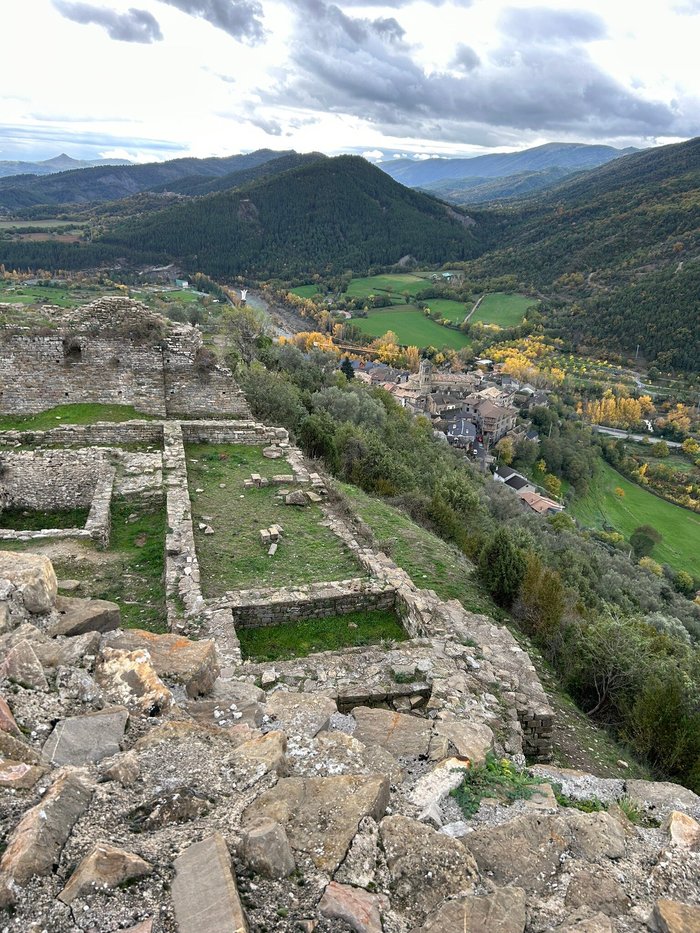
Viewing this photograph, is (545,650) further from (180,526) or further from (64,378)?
(64,378)

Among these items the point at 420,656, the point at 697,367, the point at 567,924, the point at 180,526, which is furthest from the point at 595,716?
the point at 697,367

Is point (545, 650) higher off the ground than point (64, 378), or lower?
lower

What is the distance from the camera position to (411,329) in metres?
130

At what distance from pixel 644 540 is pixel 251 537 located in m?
54.9

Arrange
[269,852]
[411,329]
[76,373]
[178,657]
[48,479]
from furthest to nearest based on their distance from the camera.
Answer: [411,329]
[76,373]
[48,479]
[178,657]
[269,852]

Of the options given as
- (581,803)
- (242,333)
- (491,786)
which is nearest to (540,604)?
(581,803)

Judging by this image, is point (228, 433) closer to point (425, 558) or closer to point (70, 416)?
point (70, 416)

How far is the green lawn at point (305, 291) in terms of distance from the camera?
6014 inches

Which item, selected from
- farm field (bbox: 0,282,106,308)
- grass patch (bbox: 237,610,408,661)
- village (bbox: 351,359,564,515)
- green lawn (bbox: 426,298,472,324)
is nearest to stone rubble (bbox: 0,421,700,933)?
grass patch (bbox: 237,610,408,661)

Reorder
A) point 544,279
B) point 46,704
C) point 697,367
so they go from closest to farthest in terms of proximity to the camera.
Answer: point 46,704 → point 697,367 → point 544,279

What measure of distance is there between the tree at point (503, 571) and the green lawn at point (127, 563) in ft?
24.1

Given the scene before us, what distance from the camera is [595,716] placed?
32.5 ft

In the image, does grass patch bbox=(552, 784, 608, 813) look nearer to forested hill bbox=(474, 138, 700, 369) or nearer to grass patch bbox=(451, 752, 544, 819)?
grass patch bbox=(451, 752, 544, 819)

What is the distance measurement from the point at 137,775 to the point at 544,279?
175m
